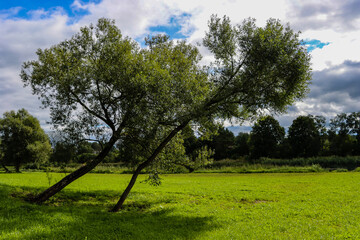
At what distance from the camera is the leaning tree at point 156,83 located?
15414 millimetres

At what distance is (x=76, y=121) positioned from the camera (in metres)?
17.3

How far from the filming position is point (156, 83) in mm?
14578

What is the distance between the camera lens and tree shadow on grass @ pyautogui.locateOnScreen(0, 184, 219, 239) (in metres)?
10.4

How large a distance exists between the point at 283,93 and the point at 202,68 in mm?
6758

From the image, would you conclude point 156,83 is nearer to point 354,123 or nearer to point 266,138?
point 266,138

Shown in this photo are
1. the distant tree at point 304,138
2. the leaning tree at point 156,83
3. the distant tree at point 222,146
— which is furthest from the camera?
the distant tree at point 222,146

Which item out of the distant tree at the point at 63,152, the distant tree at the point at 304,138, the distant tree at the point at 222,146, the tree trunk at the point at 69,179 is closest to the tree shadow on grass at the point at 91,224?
the tree trunk at the point at 69,179

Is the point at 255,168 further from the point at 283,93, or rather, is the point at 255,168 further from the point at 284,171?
the point at 283,93

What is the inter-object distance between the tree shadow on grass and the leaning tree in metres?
2.74

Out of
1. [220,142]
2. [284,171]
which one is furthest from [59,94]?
[220,142]

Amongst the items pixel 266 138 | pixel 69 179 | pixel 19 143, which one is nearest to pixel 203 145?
pixel 266 138

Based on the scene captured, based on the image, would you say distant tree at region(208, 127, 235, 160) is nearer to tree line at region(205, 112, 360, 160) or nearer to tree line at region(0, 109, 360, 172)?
tree line at region(0, 109, 360, 172)

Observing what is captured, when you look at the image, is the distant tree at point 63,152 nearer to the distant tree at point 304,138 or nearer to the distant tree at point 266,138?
the distant tree at point 266,138

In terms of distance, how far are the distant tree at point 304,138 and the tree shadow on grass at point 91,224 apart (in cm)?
8452
